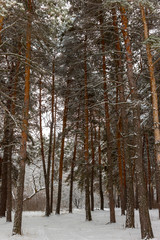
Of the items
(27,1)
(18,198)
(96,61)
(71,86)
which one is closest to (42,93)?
(71,86)

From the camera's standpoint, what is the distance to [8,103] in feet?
44.6

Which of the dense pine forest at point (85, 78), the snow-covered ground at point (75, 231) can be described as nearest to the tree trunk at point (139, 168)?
the dense pine forest at point (85, 78)

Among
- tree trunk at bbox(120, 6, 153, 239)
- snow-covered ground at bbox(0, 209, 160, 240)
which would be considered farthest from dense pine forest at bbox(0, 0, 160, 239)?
snow-covered ground at bbox(0, 209, 160, 240)

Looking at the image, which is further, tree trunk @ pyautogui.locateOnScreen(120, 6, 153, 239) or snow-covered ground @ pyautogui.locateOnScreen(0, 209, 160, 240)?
snow-covered ground @ pyautogui.locateOnScreen(0, 209, 160, 240)

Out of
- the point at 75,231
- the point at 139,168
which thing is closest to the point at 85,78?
the point at 139,168

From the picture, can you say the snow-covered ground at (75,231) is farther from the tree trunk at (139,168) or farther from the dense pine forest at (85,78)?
the dense pine forest at (85,78)

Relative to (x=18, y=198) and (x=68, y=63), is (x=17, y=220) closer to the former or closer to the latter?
(x=18, y=198)

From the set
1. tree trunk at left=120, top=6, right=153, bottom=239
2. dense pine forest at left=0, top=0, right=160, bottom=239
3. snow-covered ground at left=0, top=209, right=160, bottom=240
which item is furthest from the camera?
snow-covered ground at left=0, top=209, right=160, bottom=240

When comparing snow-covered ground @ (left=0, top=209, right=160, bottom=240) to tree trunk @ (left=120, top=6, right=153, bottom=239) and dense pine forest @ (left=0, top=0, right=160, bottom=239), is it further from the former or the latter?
dense pine forest @ (left=0, top=0, right=160, bottom=239)

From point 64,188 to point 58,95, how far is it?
26.0m

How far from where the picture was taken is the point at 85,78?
557 inches

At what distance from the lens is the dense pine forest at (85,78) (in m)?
7.56

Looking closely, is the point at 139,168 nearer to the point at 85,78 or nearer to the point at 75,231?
the point at 75,231

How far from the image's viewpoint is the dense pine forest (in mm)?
7559
